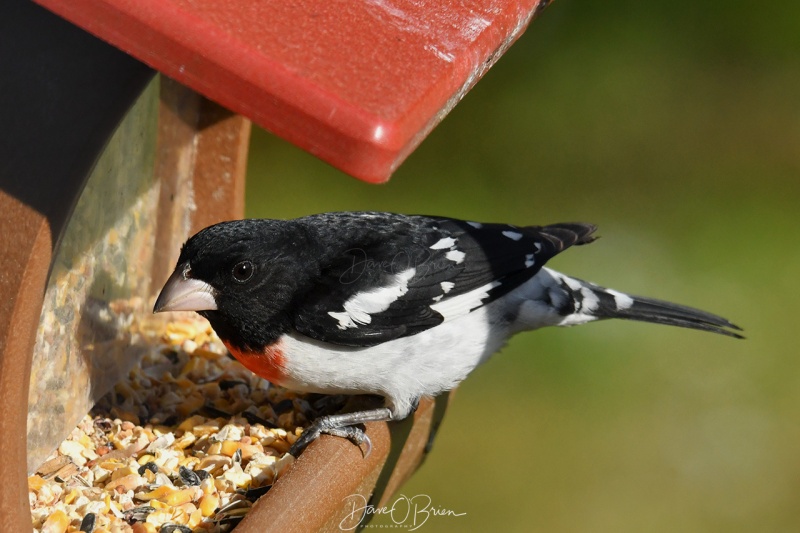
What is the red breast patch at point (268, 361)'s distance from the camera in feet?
9.66

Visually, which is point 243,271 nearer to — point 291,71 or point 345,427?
point 345,427

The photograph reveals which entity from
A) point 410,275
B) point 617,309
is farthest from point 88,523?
point 617,309

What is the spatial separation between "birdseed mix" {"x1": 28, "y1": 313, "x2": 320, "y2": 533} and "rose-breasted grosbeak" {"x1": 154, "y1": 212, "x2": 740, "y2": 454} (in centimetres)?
22

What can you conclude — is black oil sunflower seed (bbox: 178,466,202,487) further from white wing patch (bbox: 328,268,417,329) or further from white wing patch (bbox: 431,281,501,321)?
white wing patch (bbox: 431,281,501,321)

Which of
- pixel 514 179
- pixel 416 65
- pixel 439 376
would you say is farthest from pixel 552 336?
pixel 416 65

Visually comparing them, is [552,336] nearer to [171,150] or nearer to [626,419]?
[626,419]

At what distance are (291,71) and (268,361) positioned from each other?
1.56m

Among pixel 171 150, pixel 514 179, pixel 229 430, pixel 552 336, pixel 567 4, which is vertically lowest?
pixel 229 430

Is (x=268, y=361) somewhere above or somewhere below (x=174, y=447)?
above

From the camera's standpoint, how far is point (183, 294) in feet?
9.49

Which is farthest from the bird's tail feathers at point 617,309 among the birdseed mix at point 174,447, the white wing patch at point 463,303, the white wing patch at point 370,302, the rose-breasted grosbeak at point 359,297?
the birdseed mix at point 174,447

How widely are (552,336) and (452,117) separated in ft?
5.44

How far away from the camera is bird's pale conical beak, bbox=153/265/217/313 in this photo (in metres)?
2.87

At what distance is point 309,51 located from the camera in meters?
1.59
